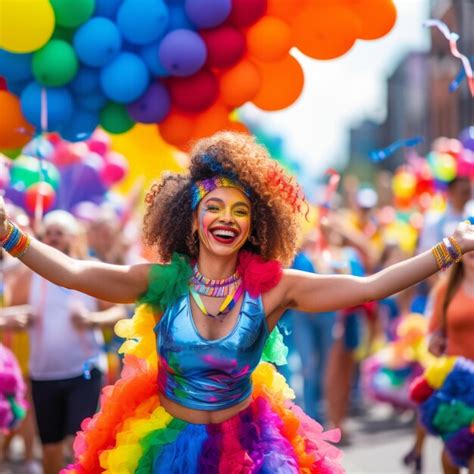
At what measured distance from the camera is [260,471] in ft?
14.4

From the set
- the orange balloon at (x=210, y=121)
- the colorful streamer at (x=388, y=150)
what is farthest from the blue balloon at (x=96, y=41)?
the colorful streamer at (x=388, y=150)

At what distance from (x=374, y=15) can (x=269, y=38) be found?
24.5 inches

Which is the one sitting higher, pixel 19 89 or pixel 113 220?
pixel 19 89

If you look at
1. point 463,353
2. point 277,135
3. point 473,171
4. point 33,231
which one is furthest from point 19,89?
point 277,135

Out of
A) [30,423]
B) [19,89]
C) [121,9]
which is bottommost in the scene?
[30,423]

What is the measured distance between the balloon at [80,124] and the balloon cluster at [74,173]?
2.82 meters

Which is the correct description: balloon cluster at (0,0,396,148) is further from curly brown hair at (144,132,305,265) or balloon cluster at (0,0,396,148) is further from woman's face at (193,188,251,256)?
woman's face at (193,188,251,256)

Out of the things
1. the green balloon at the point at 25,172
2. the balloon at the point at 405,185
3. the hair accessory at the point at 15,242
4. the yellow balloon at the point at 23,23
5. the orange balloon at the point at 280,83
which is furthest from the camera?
the balloon at the point at 405,185

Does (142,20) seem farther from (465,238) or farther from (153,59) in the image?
(465,238)

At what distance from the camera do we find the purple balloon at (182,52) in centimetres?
648

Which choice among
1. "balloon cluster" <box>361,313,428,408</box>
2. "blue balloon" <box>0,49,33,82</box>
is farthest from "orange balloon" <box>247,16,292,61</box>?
"balloon cluster" <box>361,313,428,408</box>

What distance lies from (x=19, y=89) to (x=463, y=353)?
2932 mm

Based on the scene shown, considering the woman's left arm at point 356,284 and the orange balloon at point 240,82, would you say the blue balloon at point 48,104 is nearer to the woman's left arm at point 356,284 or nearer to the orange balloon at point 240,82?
the orange balloon at point 240,82

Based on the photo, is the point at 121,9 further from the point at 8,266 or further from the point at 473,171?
the point at 473,171
